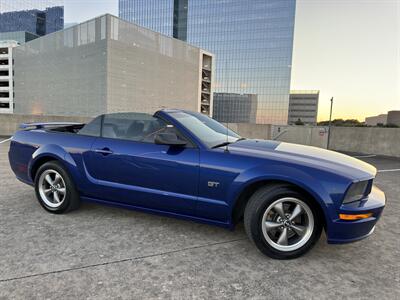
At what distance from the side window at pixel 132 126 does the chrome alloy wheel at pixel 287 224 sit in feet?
4.98

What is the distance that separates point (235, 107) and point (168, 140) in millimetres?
86004

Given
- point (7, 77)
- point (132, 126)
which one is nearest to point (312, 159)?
point (132, 126)

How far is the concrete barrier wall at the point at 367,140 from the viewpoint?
11.9 m

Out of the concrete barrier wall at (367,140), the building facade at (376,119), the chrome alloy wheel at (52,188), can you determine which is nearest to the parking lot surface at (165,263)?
the chrome alloy wheel at (52,188)

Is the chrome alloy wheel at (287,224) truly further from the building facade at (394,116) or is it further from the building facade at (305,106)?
the building facade at (305,106)

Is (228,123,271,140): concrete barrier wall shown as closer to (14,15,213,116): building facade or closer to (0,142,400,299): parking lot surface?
(0,142,400,299): parking lot surface

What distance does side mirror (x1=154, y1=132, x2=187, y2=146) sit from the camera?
→ 2.99m

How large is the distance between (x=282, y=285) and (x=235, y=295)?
429 mm

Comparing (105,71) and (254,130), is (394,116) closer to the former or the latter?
(105,71)

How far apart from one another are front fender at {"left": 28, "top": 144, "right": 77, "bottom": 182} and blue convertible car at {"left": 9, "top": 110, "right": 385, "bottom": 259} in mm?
13

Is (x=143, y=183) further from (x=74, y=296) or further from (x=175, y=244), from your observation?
(x=74, y=296)

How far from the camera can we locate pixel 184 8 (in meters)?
88.7

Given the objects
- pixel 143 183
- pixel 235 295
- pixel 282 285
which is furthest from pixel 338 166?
pixel 143 183

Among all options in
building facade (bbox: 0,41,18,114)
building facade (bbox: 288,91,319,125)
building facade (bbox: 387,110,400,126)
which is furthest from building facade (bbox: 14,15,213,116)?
building facade (bbox: 288,91,319,125)
